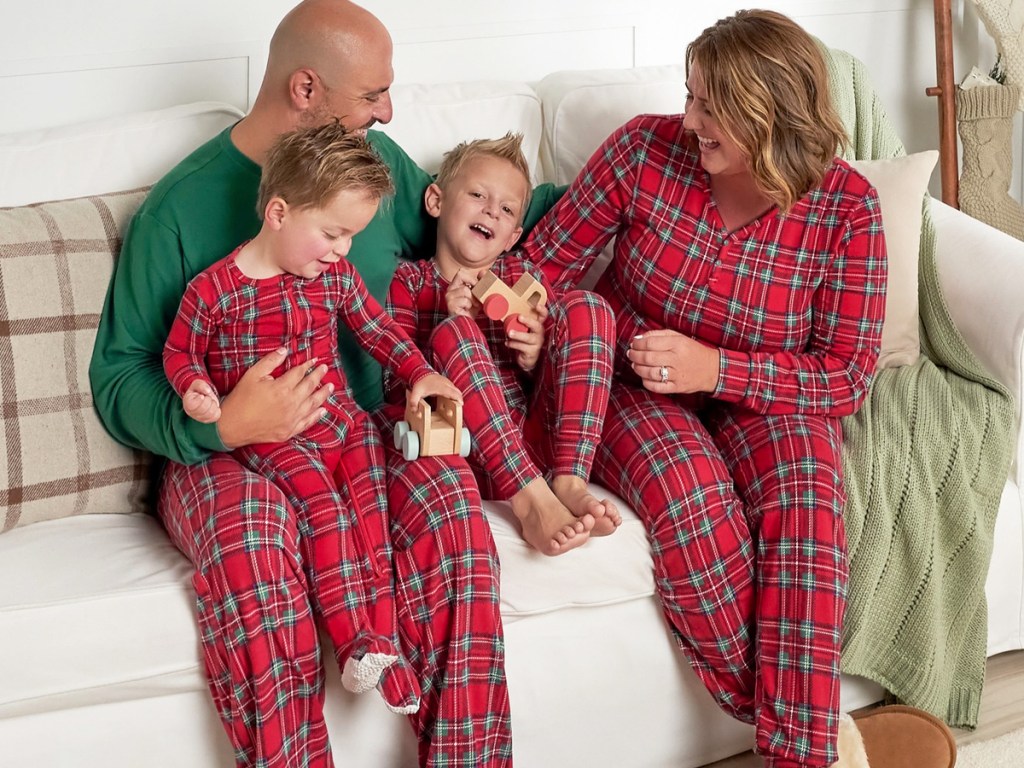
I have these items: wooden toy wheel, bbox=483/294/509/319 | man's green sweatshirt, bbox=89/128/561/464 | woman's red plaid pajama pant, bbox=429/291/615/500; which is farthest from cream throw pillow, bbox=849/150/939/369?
man's green sweatshirt, bbox=89/128/561/464

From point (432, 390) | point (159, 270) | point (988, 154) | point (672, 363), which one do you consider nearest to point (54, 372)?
point (159, 270)

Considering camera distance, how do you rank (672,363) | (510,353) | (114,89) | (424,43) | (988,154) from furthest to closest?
(988,154), (424,43), (114,89), (510,353), (672,363)

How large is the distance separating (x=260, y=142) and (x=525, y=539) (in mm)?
743

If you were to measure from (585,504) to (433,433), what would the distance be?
0.80 ft

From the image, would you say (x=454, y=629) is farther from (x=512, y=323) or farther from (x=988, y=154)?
(x=988, y=154)

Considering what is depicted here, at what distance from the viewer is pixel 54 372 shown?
69.5 inches

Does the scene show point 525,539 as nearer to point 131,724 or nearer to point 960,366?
point 131,724

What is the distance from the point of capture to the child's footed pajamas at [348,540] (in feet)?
5.07

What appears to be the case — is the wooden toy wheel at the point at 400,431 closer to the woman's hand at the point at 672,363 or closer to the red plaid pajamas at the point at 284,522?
the red plaid pajamas at the point at 284,522

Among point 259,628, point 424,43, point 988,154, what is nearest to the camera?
point 259,628

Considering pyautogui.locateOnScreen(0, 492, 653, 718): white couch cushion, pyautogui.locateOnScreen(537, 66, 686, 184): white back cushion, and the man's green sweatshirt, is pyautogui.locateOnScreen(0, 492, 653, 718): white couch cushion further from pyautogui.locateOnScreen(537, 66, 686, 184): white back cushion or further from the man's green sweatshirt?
pyautogui.locateOnScreen(537, 66, 686, 184): white back cushion

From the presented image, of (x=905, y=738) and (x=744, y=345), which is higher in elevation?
(x=744, y=345)

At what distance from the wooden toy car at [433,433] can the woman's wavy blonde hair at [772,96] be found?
58cm

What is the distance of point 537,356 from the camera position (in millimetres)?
1888
